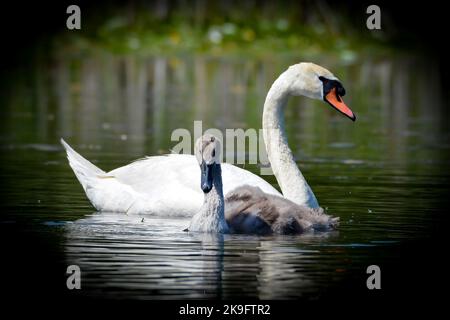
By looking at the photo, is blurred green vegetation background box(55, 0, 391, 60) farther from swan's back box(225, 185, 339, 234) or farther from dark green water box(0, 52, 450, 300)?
swan's back box(225, 185, 339, 234)

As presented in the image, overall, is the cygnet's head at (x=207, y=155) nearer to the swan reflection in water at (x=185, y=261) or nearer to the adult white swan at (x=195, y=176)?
the swan reflection in water at (x=185, y=261)

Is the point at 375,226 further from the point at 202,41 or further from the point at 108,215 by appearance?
the point at 202,41

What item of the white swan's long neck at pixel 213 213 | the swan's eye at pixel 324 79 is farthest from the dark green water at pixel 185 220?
the swan's eye at pixel 324 79

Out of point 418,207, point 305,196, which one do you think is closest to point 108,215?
point 305,196

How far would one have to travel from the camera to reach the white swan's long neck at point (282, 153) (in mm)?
12922

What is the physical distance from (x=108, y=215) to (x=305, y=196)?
2.10 metres

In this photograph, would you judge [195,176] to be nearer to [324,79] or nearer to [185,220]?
[185,220]

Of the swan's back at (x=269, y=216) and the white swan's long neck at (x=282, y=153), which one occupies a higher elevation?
the white swan's long neck at (x=282, y=153)

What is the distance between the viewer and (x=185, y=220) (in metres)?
12.8

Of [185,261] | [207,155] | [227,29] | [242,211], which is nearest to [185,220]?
[242,211]

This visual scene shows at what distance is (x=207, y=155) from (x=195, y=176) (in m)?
1.49

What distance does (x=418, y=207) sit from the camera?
13.8 metres

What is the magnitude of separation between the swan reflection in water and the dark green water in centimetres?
2

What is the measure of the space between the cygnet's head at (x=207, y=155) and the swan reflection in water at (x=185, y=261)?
0.53m
